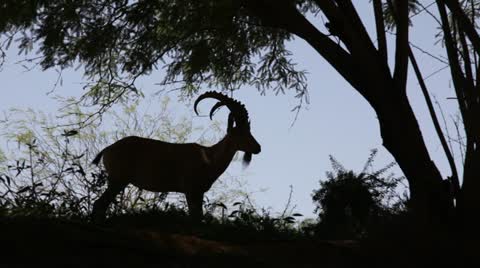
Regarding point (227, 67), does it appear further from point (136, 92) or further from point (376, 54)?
point (376, 54)

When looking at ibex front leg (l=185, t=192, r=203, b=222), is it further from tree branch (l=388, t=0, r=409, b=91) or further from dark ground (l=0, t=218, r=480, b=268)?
tree branch (l=388, t=0, r=409, b=91)

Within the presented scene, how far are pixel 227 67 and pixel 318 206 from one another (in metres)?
2.60

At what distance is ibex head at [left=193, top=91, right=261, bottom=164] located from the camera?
10.1 meters

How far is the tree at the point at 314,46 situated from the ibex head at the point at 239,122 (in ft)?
2.01

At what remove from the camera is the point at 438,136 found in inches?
333

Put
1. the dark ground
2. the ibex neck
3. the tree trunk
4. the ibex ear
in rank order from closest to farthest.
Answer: the dark ground, the tree trunk, the ibex neck, the ibex ear

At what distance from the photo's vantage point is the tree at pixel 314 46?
8297 millimetres

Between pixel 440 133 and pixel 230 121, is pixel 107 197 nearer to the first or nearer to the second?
pixel 230 121

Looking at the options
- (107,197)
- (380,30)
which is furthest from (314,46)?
(107,197)

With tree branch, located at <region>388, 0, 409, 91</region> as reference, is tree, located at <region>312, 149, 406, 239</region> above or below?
below

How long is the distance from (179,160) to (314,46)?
2.36 meters

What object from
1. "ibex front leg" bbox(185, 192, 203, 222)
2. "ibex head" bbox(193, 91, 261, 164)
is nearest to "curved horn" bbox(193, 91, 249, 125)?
"ibex head" bbox(193, 91, 261, 164)

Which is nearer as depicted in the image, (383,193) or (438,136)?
(438,136)

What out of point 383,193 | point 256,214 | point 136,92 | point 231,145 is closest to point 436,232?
point 256,214
